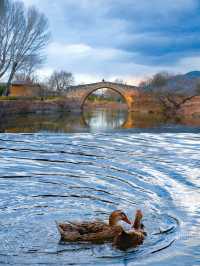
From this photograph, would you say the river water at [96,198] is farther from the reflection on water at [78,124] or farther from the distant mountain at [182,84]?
the distant mountain at [182,84]

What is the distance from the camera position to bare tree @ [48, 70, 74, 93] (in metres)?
88.5

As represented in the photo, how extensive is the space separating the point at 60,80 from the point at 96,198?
82775mm

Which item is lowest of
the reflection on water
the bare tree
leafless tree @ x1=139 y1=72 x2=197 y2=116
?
the reflection on water

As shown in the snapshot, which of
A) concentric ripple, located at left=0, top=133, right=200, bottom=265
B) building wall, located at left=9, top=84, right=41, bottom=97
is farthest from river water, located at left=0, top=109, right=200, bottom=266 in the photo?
building wall, located at left=9, top=84, right=41, bottom=97

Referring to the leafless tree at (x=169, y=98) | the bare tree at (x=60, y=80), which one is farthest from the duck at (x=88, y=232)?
the bare tree at (x=60, y=80)

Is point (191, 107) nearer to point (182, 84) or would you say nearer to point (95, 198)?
point (182, 84)

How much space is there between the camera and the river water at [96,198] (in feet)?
19.8

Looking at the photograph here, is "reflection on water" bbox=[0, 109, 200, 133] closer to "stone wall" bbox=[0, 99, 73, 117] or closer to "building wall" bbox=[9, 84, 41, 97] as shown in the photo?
"stone wall" bbox=[0, 99, 73, 117]

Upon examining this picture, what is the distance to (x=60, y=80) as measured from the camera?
297 ft

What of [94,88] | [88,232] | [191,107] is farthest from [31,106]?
[88,232]

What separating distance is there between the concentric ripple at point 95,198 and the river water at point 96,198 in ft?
0.04

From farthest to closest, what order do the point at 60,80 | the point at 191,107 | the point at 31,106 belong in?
the point at 60,80 → the point at 191,107 → the point at 31,106

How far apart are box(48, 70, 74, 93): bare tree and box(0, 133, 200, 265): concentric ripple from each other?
7245 centimetres

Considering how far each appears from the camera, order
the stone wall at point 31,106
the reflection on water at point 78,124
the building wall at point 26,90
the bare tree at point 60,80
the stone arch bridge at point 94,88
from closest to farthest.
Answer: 1. the reflection on water at point 78,124
2. the stone wall at point 31,106
3. the building wall at point 26,90
4. the stone arch bridge at point 94,88
5. the bare tree at point 60,80
